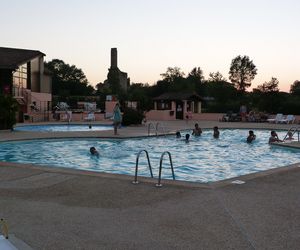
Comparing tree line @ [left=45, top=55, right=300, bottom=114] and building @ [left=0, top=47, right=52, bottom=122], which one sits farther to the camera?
tree line @ [left=45, top=55, right=300, bottom=114]

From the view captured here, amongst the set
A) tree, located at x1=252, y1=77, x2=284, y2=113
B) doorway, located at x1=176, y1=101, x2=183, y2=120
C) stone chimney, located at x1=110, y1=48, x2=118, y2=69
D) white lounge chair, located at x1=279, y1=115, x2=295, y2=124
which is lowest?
white lounge chair, located at x1=279, y1=115, x2=295, y2=124

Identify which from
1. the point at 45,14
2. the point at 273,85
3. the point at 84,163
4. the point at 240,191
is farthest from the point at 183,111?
the point at 240,191

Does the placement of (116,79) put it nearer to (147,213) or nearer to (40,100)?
(40,100)

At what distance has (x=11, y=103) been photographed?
67.6ft

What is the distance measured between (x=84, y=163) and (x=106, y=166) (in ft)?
2.79

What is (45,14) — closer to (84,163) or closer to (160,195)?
(84,163)

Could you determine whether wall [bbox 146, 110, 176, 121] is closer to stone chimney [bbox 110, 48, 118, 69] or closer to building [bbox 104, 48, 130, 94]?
building [bbox 104, 48, 130, 94]

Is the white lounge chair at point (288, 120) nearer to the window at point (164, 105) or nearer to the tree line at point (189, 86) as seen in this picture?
the tree line at point (189, 86)

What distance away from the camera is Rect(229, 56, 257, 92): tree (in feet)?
253

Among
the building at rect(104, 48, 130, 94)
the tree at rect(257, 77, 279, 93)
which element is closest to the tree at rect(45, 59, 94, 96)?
the building at rect(104, 48, 130, 94)

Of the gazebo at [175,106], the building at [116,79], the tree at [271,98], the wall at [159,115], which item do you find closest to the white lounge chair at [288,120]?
the tree at [271,98]

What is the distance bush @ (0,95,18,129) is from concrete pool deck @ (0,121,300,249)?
13.8 metres

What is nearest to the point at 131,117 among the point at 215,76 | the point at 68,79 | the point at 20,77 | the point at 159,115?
the point at 159,115

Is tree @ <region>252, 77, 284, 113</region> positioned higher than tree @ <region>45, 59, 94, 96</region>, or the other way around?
tree @ <region>45, 59, 94, 96</region>
